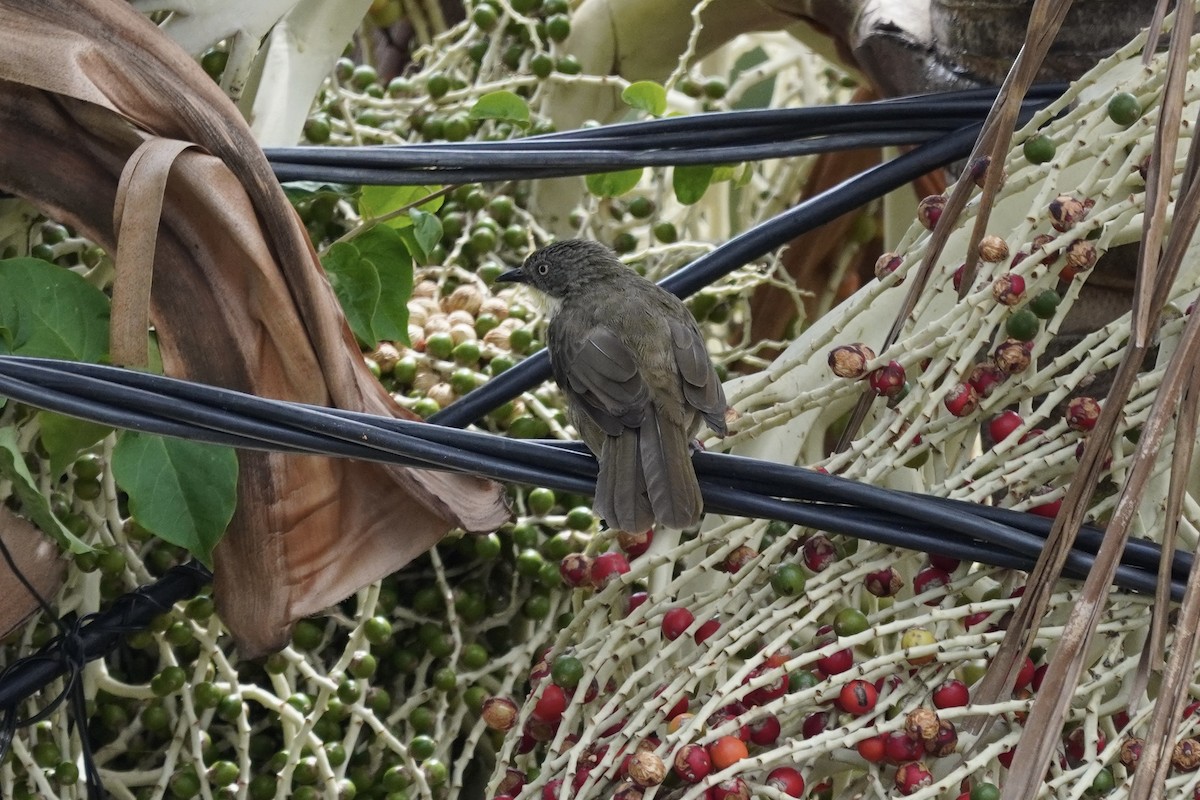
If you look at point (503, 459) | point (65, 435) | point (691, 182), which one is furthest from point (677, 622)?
point (691, 182)

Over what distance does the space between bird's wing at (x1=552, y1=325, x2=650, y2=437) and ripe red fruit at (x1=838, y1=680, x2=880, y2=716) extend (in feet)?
1.53

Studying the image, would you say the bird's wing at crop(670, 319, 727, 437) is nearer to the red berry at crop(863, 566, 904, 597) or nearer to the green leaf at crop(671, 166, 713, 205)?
the green leaf at crop(671, 166, 713, 205)

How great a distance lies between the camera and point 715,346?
301cm

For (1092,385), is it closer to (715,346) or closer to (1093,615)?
(1093,615)

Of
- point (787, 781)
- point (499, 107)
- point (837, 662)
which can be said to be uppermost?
point (499, 107)

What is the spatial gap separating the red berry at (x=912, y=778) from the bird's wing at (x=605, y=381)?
21.6 inches

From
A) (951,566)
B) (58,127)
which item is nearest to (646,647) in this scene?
(951,566)

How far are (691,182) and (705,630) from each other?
2.45 feet

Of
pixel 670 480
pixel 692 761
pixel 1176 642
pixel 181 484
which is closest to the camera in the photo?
pixel 1176 642

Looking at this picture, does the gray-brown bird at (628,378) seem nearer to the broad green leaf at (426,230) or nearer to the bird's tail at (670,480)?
the bird's tail at (670,480)

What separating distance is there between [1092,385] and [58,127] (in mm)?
1238

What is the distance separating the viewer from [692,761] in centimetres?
119

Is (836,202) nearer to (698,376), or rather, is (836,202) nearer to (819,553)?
(698,376)

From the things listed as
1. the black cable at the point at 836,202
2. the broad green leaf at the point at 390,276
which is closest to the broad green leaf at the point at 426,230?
the broad green leaf at the point at 390,276
